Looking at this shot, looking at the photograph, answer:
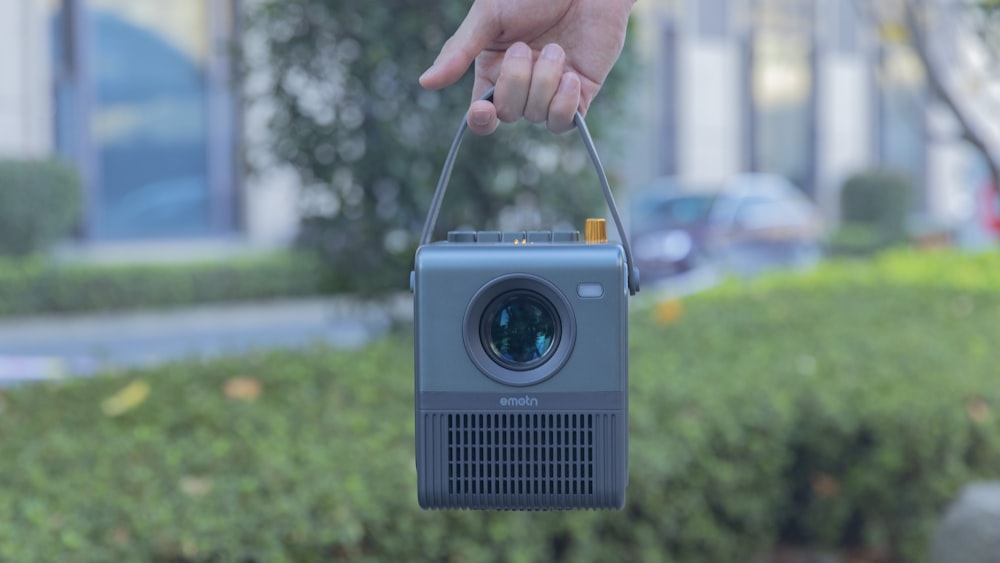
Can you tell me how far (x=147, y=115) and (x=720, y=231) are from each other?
8.16 m

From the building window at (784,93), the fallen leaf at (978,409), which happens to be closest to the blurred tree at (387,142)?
the fallen leaf at (978,409)

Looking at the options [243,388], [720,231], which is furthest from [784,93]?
[243,388]

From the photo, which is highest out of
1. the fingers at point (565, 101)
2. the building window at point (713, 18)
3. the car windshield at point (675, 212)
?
the building window at point (713, 18)

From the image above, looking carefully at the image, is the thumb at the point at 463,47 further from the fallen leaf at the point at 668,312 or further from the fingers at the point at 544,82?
the fallen leaf at the point at 668,312

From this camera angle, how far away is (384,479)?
3.53 m

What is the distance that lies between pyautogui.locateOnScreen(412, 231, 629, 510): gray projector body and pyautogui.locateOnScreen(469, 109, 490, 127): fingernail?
123 mm

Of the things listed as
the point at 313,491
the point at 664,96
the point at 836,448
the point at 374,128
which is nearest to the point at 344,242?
the point at 374,128

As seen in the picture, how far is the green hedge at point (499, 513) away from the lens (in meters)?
3.28

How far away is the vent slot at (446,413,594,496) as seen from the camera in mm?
1076

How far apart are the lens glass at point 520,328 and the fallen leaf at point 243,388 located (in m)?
3.68

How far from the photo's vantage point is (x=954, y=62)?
6367 mm

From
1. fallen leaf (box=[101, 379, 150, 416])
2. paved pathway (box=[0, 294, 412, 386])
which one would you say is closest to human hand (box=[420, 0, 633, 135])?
fallen leaf (box=[101, 379, 150, 416])

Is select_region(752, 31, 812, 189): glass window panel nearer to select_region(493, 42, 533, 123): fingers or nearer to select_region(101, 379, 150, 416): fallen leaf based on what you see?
select_region(101, 379, 150, 416): fallen leaf

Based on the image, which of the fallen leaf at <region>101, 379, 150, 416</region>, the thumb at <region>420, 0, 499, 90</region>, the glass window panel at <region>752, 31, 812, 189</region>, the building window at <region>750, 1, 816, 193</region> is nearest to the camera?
the thumb at <region>420, 0, 499, 90</region>
